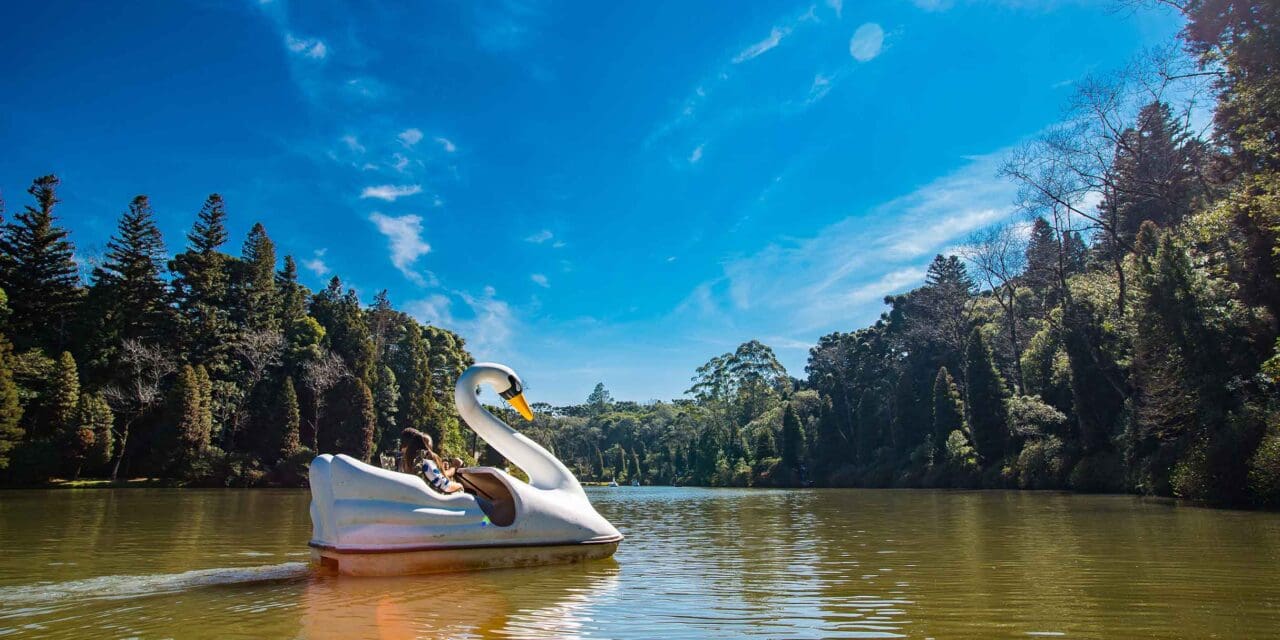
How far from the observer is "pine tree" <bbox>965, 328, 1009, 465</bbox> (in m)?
39.9

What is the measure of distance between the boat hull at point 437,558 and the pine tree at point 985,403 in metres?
36.9

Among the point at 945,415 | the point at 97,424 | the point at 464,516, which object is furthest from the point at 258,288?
the point at 464,516

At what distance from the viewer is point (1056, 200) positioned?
31719mm

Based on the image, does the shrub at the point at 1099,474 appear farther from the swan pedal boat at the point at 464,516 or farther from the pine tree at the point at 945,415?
the swan pedal boat at the point at 464,516

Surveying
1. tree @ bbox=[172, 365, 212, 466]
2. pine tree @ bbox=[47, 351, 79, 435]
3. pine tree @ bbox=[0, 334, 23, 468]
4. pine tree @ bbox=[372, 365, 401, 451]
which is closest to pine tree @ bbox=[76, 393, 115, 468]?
pine tree @ bbox=[47, 351, 79, 435]

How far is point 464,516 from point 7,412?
36.1 meters

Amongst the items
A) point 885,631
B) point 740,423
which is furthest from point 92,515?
point 740,423

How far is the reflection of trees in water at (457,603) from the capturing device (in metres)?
5.09

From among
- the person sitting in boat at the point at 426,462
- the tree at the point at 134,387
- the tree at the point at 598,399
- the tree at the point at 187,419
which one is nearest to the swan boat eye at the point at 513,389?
the person sitting in boat at the point at 426,462

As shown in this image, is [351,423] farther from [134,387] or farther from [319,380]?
[134,387]

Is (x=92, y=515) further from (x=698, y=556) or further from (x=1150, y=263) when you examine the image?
(x=1150, y=263)

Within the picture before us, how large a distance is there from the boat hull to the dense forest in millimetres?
12971

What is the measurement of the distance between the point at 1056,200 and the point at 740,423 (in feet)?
193

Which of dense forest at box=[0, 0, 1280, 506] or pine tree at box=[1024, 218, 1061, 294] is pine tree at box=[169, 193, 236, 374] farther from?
pine tree at box=[1024, 218, 1061, 294]
